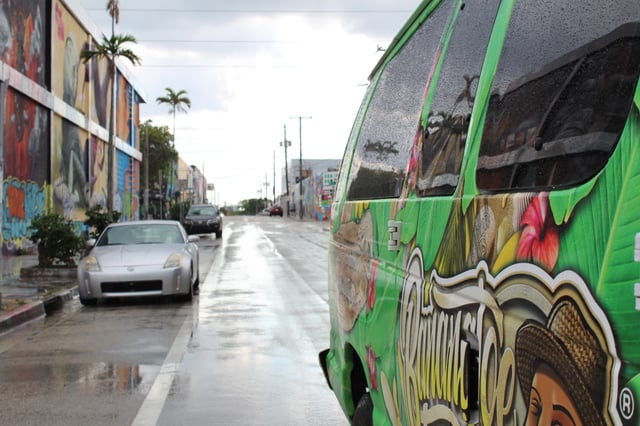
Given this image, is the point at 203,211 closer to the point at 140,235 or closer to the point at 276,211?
the point at 140,235

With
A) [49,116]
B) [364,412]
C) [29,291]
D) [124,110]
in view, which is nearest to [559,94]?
[364,412]

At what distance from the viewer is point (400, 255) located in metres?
2.71

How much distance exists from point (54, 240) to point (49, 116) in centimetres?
1079

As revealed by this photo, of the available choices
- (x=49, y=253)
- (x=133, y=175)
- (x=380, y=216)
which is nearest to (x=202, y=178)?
(x=133, y=175)

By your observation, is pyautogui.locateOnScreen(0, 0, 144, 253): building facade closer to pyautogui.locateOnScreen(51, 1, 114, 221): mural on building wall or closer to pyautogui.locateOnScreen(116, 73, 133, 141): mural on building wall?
pyautogui.locateOnScreen(51, 1, 114, 221): mural on building wall

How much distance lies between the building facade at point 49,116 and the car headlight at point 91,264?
23.2ft

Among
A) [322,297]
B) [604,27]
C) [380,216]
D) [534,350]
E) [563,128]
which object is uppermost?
[604,27]

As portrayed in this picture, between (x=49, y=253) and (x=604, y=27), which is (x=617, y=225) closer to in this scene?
(x=604, y=27)

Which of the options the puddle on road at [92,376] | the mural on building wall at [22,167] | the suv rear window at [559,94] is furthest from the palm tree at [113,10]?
the suv rear window at [559,94]

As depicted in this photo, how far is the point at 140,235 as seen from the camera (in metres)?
13.2

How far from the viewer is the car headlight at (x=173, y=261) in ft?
39.2

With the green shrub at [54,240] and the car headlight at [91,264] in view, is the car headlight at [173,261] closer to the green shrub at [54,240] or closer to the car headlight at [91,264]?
the car headlight at [91,264]

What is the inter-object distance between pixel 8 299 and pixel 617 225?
12181 millimetres

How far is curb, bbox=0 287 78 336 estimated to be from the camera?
32.6ft
